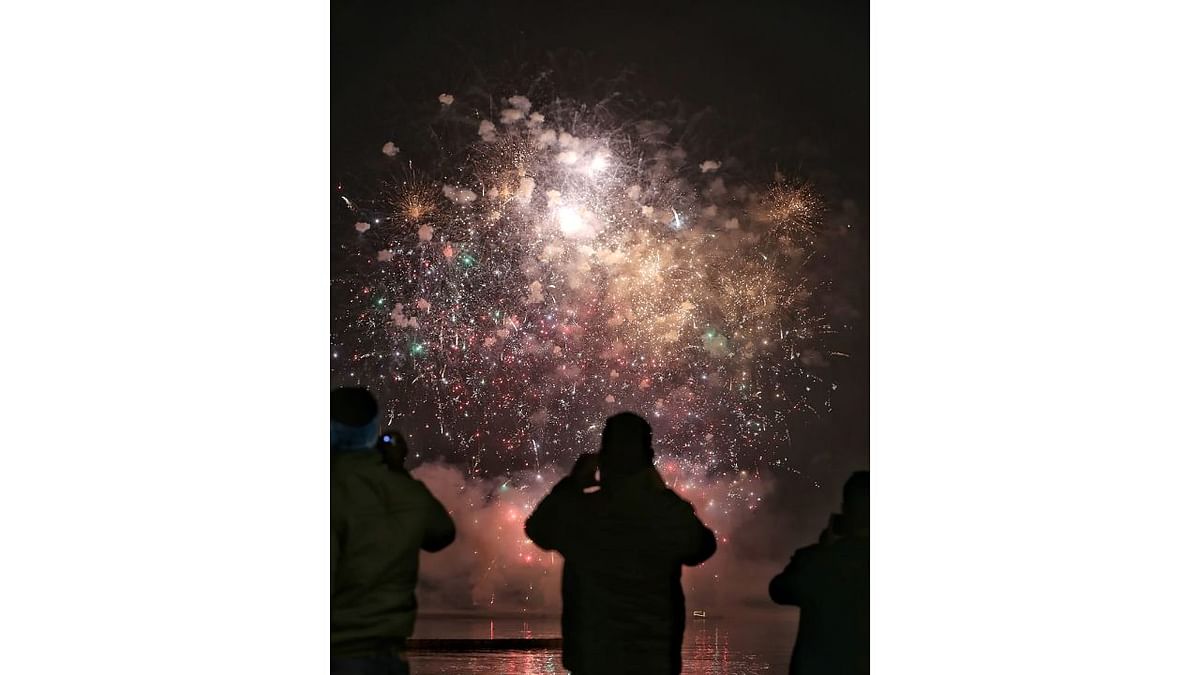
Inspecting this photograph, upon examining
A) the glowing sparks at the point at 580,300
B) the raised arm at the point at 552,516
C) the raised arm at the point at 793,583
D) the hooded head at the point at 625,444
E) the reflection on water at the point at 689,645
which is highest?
the glowing sparks at the point at 580,300

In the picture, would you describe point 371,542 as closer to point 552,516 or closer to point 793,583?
point 552,516

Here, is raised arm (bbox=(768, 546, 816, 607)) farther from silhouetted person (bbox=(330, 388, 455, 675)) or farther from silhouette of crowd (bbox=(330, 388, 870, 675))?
silhouetted person (bbox=(330, 388, 455, 675))

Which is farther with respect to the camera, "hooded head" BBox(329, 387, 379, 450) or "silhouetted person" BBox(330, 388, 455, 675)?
"hooded head" BBox(329, 387, 379, 450)

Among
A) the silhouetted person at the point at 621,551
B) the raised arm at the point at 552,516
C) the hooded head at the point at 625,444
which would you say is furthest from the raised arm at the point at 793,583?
the raised arm at the point at 552,516

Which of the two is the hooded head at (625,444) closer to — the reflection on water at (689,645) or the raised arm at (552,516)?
the raised arm at (552,516)

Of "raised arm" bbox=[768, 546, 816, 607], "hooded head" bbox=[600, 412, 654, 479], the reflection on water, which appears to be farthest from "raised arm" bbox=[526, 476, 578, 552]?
"raised arm" bbox=[768, 546, 816, 607]

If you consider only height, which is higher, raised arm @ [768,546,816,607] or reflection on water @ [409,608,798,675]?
raised arm @ [768,546,816,607]

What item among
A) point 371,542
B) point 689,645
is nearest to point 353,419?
point 371,542
